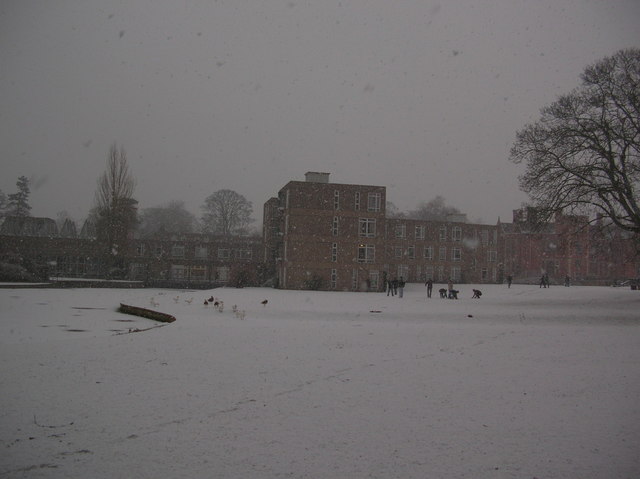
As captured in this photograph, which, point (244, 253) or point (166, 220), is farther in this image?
point (166, 220)

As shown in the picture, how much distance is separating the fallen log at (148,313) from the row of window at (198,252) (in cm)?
4111

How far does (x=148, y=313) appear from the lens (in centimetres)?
2319

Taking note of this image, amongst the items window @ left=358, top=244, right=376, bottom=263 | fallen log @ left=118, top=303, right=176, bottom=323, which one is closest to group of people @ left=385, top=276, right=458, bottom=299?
window @ left=358, top=244, right=376, bottom=263

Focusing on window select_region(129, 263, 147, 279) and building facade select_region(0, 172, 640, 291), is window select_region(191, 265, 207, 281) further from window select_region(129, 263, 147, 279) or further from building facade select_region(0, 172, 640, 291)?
window select_region(129, 263, 147, 279)

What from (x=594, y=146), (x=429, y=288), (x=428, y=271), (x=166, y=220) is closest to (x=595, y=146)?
(x=594, y=146)

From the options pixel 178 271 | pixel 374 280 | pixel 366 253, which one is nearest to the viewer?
pixel 374 280

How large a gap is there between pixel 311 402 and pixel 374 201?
4453cm

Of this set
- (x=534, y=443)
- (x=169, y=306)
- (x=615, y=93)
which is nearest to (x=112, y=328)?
(x=169, y=306)

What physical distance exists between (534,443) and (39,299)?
2992 cm

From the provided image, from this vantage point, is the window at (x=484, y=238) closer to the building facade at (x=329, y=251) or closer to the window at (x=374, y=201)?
the building facade at (x=329, y=251)

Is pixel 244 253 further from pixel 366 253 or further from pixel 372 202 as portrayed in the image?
pixel 372 202

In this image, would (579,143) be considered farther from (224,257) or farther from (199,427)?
(224,257)

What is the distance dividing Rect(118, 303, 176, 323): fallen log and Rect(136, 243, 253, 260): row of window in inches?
1619

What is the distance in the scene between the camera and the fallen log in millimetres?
21391
